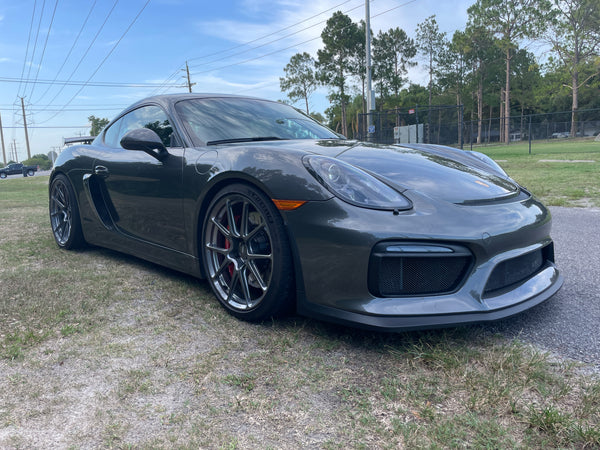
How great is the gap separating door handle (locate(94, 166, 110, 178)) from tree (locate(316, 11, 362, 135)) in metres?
47.7

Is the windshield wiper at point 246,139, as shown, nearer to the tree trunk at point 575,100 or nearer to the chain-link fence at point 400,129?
the chain-link fence at point 400,129

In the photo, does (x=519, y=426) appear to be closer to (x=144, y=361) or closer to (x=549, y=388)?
(x=549, y=388)

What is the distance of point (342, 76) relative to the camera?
162ft

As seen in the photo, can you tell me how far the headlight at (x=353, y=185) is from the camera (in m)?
1.96

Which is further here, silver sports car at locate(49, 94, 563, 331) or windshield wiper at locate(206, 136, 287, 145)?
windshield wiper at locate(206, 136, 287, 145)

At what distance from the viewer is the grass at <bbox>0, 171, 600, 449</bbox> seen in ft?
4.54

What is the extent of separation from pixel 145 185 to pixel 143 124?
0.62 meters

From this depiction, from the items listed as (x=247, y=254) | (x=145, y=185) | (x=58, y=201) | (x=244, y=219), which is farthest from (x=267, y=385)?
(x=58, y=201)

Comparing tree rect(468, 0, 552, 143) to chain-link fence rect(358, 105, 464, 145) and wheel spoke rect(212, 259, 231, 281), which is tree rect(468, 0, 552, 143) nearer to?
chain-link fence rect(358, 105, 464, 145)

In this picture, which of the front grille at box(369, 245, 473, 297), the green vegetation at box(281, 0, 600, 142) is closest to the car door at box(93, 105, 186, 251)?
the front grille at box(369, 245, 473, 297)

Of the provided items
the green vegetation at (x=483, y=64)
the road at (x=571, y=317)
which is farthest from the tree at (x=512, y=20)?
the road at (x=571, y=317)

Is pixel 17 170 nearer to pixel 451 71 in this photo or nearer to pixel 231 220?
pixel 451 71

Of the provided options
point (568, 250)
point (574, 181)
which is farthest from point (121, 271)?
point (574, 181)

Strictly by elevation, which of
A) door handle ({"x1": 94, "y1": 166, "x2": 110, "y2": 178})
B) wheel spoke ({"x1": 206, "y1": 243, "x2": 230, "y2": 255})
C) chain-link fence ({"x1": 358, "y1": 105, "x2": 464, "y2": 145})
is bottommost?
wheel spoke ({"x1": 206, "y1": 243, "x2": 230, "y2": 255})
